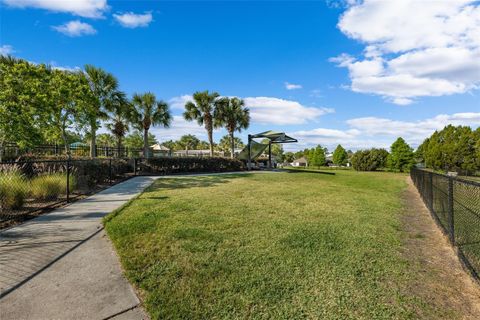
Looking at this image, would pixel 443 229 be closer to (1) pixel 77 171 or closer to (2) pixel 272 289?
(2) pixel 272 289

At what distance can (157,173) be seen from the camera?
1695 cm

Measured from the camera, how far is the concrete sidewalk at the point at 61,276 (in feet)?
7.13

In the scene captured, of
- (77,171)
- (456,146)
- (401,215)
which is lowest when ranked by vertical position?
(401,215)

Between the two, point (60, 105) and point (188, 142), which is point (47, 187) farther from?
point (188, 142)

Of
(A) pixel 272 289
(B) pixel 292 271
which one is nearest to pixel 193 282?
(A) pixel 272 289

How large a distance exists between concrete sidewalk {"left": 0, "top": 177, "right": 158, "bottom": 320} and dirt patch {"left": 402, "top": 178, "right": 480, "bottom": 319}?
292cm

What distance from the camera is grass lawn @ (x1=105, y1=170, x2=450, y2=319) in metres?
2.27

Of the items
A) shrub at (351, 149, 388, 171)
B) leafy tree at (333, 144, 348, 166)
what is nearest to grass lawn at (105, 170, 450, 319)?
shrub at (351, 149, 388, 171)

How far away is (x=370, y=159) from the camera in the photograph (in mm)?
39875

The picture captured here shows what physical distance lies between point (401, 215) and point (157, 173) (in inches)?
574

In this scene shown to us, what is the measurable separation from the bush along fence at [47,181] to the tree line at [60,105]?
7.13 ft

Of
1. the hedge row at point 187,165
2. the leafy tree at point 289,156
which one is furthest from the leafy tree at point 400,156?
the leafy tree at point 289,156

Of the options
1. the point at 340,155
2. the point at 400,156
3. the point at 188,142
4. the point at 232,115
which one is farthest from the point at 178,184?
the point at 188,142

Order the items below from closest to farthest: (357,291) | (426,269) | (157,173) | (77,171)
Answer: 1. (357,291)
2. (426,269)
3. (77,171)
4. (157,173)
